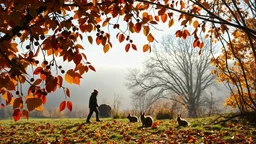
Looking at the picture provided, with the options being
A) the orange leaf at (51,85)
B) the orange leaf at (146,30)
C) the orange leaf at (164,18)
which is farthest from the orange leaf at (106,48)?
the orange leaf at (51,85)

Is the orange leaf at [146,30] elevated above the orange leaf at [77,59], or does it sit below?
above

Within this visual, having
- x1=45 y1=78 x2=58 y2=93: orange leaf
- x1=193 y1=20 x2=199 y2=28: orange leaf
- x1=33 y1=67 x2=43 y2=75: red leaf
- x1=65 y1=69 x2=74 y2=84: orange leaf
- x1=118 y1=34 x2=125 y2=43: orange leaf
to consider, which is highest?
x1=193 y1=20 x2=199 y2=28: orange leaf

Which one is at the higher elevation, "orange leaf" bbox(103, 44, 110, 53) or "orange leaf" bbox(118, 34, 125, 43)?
"orange leaf" bbox(118, 34, 125, 43)

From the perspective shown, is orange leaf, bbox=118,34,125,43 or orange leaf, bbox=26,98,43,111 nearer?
orange leaf, bbox=26,98,43,111

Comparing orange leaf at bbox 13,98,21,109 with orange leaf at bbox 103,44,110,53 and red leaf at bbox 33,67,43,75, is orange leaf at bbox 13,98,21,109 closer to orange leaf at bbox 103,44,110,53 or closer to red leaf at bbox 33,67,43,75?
red leaf at bbox 33,67,43,75

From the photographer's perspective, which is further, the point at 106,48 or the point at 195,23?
the point at 195,23

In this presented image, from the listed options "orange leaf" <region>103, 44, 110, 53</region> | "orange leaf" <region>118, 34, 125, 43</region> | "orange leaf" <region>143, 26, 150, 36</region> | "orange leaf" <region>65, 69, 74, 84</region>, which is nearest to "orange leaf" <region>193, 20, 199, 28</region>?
"orange leaf" <region>143, 26, 150, 36</region>

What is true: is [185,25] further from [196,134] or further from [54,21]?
[196,134]

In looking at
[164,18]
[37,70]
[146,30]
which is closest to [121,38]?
[146,30]

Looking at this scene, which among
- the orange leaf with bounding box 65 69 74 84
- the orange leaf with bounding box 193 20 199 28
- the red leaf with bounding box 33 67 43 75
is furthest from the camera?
the orange leaf with bounding box 193 20 199 28

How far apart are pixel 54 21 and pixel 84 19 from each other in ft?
2.07

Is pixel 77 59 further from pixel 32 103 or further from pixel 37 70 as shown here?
pixel 32 103

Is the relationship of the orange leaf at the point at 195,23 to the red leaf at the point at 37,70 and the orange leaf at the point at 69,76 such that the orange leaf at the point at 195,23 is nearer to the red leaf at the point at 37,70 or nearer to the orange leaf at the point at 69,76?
the orange leaf at the point at 69,76

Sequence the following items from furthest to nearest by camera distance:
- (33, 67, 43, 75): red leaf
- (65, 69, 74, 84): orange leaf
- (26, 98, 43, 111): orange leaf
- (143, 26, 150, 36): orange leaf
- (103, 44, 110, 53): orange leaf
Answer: (103, 44, 110, 53): orange leaf
(143, 26, 150, 36): orange leaf
(33, 67, 43, 75): red leaf
(65, 69, 74, 84): orange leaf
(26, 98, 43, 111): orange leaf
